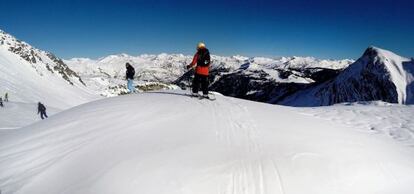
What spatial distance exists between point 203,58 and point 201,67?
62 cm

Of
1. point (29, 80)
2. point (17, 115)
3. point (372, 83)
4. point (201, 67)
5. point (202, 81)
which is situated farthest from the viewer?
point (372, 83)

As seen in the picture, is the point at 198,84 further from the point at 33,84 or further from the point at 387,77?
the point at 387,77

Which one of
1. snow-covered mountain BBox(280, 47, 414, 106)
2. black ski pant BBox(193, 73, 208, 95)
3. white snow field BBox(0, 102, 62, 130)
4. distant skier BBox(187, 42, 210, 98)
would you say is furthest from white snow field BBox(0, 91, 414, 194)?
snow-covered mountain BBox(280, 47, 414, 106)

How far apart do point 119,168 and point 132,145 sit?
1.32 m

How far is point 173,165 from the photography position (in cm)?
877

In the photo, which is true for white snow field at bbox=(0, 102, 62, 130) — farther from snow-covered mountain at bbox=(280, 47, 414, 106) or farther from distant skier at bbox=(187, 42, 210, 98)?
snow-covered mountain at bbox=(280, 47, 414, 106)

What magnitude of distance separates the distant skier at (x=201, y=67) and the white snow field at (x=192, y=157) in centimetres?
328

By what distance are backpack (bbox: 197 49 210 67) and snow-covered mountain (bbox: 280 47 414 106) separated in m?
150

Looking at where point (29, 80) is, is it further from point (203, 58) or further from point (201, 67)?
point (203, 58)

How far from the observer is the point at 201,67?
640 inches

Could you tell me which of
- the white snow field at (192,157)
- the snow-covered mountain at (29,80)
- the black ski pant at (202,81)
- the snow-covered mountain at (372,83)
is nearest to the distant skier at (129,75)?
the black ski pant at (202,81)

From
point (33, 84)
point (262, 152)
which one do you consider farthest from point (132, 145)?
point (33, 84)

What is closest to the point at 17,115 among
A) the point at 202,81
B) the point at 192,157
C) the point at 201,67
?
the point at 202,81

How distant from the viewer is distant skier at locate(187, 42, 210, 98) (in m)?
15.6
